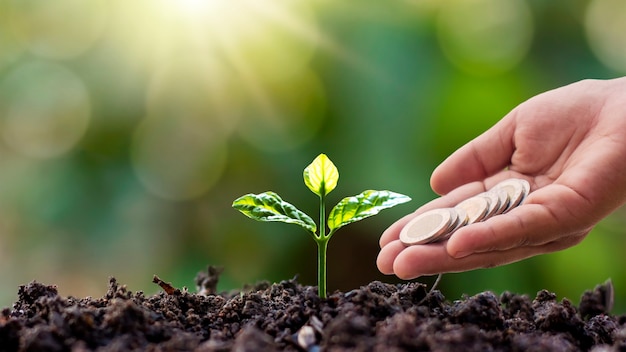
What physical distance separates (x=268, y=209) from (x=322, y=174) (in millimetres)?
153

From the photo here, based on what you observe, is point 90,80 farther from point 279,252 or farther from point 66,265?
point 279,252

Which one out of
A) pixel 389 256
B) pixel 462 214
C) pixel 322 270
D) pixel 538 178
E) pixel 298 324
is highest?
pixel 538 178

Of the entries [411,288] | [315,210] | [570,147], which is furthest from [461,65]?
[411,288]

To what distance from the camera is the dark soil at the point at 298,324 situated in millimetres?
953

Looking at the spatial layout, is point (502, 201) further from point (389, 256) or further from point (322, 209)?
point (322, 209)

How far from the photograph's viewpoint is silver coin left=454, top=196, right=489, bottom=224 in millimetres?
1559

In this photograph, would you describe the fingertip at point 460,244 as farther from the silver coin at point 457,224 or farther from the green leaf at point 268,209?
the green leaf at point 268,209

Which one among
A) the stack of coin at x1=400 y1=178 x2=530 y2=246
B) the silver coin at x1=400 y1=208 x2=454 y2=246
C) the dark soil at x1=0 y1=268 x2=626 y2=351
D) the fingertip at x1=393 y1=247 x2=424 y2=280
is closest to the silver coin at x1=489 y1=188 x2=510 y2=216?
the stack of coin at x1=400 y1=178 x2=530 y2=246

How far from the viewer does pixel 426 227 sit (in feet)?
4.95

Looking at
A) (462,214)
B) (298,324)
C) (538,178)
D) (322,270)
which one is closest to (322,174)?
(322,270)

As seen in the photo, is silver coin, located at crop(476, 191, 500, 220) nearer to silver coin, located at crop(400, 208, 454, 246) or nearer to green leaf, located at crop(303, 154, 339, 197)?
silver coin, located at crop(400, 208, 454, 246)

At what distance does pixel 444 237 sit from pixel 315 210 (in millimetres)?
1983

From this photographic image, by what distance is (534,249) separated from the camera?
157 centimetres

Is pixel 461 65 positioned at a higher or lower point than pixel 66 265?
higher
